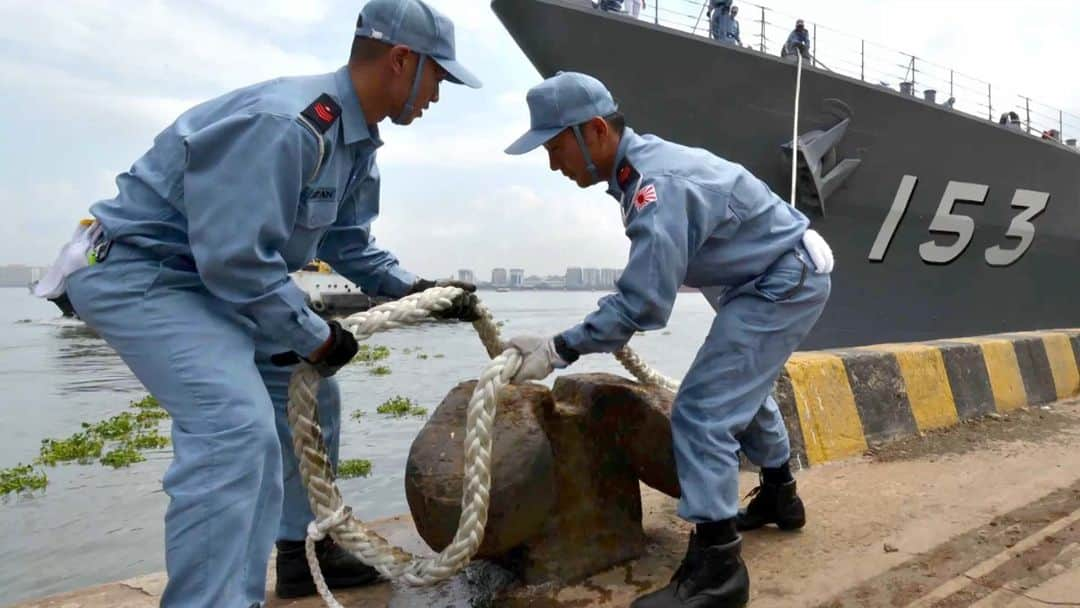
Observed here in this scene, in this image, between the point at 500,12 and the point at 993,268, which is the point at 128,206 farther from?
the point at 993,268

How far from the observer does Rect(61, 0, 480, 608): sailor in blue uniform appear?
1644 millimetres

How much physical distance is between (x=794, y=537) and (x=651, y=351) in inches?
661

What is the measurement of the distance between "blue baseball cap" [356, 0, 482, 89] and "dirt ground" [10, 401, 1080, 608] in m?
1.53

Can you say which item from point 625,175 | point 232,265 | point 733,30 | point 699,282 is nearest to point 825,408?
point 699,282

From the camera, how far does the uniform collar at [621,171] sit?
2.21m

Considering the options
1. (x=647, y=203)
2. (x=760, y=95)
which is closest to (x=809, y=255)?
(x=647, y=203)

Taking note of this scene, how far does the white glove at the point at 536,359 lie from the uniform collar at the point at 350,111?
71cm

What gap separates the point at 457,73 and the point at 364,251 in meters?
0.78

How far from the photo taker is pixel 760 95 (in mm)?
9266

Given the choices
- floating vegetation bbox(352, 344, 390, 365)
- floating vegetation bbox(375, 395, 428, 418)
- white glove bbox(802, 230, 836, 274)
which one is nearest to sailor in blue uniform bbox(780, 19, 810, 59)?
floating vegetation bbox(375, 395, 428, 418)

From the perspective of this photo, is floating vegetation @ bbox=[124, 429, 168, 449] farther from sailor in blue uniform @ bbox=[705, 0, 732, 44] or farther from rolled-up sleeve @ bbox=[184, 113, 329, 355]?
sailor in blue uniform @ bbox=[705, 0, 732, 44]

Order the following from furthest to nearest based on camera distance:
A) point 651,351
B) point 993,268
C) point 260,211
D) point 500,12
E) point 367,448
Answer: point 651,351
point 993,268
point 500,12
point 367,448
point 260,211

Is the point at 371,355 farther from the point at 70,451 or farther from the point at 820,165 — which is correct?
the point at 820,165

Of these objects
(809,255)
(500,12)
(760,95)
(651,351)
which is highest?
(500,12)
